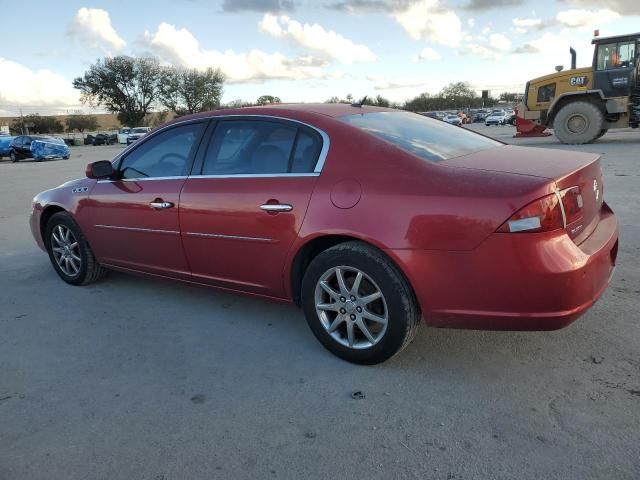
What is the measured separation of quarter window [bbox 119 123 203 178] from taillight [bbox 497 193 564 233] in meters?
2.38

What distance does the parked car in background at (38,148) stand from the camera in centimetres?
2846

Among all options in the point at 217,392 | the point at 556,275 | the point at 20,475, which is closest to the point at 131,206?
the point at 217,392

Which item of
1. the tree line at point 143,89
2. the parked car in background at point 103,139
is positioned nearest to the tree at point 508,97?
the tree line at point 143,89

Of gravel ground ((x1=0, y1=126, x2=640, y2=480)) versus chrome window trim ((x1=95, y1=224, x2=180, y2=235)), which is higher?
chrome window trim ((x1=95, y1=224, x2=180, y2=235))

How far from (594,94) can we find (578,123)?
0.93 meters

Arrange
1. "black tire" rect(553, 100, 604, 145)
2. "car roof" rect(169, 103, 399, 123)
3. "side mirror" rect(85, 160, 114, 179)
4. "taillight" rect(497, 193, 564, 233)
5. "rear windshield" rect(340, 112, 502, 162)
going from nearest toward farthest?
"taillight" rect(497, 193, 564, 233) < "rear windshield" rect(340, 112, 502, 162) < "car roof" rect(169, 103, 399, 123) < "side mirror" rect(85, 160, 114, 179) < "black tire" rect(553, 100, 604, 145)

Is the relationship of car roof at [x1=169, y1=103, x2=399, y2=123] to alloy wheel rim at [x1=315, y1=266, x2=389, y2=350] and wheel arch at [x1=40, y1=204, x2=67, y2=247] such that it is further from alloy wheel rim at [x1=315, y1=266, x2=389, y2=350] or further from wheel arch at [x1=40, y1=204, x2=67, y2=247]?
wheel arch at [x1=40, y1=204, x2=67, y2=247]

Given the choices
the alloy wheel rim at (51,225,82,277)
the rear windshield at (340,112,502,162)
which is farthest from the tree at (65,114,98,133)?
the rear windshield at (340,112,502,162)

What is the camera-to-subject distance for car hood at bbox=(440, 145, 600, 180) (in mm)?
2818

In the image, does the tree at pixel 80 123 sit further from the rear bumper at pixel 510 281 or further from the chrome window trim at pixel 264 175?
the rear bumper at pixel 510 281

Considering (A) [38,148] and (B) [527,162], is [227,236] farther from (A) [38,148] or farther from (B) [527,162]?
(A) [38,148]

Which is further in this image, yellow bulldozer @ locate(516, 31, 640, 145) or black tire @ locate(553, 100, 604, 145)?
black tire @ locate(553, 100, 604, 145)

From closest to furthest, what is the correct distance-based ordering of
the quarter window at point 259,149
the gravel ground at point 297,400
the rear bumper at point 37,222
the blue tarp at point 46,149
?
the gravel ground at point 297,400, the quarter window at point 259,149, the rear bumper at point 37,222, the blue tarp at point 46,149

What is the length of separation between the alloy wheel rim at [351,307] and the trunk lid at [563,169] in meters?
0.83
